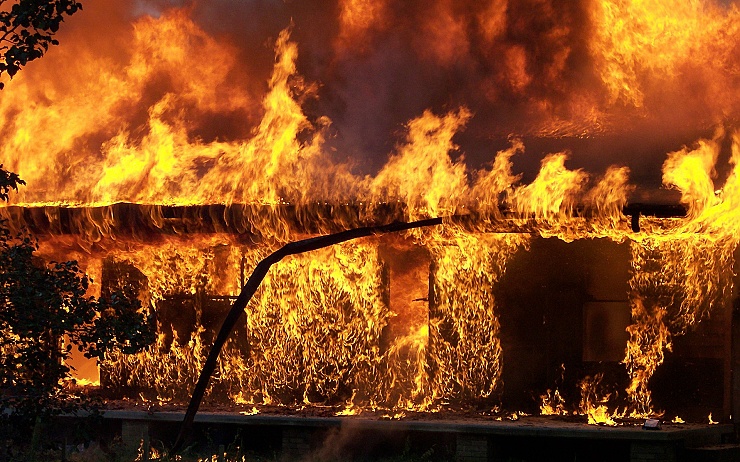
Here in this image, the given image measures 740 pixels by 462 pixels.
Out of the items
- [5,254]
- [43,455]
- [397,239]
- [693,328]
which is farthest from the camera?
[397,239]

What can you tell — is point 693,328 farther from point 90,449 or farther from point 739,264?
point 90,449

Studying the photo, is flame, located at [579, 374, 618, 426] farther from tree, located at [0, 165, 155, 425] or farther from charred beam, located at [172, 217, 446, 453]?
tree, located at [0, 165, 155, 425]

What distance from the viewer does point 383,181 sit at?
567 inches

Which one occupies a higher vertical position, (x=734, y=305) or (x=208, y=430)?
(x=734, y=305)

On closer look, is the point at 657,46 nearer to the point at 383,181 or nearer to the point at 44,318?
the point at 383,181

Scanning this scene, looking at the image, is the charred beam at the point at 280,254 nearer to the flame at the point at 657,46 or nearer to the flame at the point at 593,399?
the flame at the point at 593,399

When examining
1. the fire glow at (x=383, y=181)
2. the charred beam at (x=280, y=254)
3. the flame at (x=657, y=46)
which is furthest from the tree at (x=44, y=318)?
the flame at (x=657, y=46)

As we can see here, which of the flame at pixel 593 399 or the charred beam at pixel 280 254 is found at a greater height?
the charred beam at pixel 280 254

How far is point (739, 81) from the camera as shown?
17688mm

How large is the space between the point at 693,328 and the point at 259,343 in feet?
18.0

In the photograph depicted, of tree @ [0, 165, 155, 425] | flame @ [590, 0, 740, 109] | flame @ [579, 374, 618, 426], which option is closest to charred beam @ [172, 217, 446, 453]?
tree @ [0, 165, 155, 425]

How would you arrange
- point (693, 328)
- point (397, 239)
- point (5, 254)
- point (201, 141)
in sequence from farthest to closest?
point (201, 141), point (397, 239), point (693, 328), point (5, 254)

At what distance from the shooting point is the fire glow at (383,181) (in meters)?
13.9

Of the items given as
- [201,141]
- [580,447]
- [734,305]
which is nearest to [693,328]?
[734,305]
